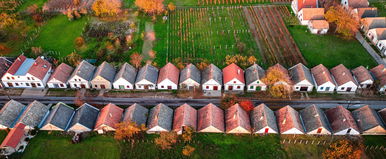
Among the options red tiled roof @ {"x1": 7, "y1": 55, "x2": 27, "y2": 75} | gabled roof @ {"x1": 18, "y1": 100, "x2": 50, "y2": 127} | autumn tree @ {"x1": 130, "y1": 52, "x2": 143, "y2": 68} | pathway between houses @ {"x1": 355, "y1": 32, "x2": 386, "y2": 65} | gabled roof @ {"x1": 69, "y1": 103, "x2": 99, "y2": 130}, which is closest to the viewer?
gabled roof @ {"x1": 69, "y1": 103, "x2": 99, "y2": 130}

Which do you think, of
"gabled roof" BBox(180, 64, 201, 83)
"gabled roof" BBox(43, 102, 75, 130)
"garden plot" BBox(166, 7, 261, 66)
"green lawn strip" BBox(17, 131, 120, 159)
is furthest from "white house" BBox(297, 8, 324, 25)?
"gabled roof" BBox(43, 102, 75, 130)

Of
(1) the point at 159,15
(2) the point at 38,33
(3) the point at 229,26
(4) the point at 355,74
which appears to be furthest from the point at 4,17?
(4) the point at 355,74

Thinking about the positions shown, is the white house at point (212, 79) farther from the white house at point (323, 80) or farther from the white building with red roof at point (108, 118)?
the white house at point (323, 80)

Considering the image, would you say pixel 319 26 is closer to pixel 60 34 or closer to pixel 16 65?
pixel 60 34

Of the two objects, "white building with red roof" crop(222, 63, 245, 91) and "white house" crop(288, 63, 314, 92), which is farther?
"white building with red roof" crop(222, 63, 245, 91)

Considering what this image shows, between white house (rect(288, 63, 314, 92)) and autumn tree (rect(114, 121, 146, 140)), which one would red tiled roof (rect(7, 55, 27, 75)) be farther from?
white house (rect(288, 63, 314, 92))

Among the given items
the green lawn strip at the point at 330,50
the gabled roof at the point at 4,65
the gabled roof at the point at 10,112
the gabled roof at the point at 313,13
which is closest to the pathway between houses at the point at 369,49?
the green lawn strip at the point at 330,50

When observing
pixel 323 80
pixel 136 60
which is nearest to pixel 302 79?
pixel 323 80

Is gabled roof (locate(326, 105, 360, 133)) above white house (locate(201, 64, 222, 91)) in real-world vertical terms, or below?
below
